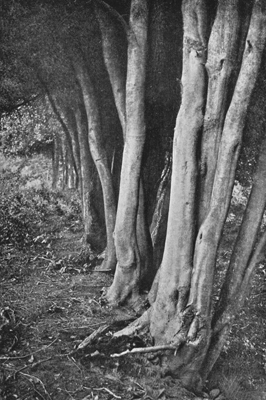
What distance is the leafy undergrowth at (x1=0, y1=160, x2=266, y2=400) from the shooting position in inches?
159

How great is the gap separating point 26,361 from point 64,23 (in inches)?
196

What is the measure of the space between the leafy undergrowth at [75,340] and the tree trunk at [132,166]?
48 cm

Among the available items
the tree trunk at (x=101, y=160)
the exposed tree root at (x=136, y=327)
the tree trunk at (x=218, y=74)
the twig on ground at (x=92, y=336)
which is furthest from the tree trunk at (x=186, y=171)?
the tree trunk at (x=101, y=160)

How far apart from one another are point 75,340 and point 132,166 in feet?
8.32

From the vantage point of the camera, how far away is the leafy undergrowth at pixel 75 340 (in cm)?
405

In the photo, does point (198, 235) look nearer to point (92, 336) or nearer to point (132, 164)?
point (132, 164)

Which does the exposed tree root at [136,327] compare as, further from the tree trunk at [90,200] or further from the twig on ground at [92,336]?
the tree trunk at [90,200]

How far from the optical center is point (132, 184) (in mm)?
5684

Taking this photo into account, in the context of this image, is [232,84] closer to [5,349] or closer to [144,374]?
[144,374]

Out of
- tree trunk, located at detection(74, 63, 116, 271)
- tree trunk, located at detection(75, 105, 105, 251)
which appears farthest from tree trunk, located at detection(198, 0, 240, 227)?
tree trunk, located at detection(75, 105, 105, 251)

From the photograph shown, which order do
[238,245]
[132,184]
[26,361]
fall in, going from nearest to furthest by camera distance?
[26,361] < [238,245] < [132,184]

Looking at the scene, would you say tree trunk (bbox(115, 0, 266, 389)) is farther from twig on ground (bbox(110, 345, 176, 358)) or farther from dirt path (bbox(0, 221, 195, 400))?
dirt path (bbox(0, 221, 195, 400))

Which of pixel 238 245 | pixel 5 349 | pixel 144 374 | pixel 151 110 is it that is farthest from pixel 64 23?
pixel 144 374

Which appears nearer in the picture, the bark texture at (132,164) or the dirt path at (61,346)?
the dirt path at (61,346)
